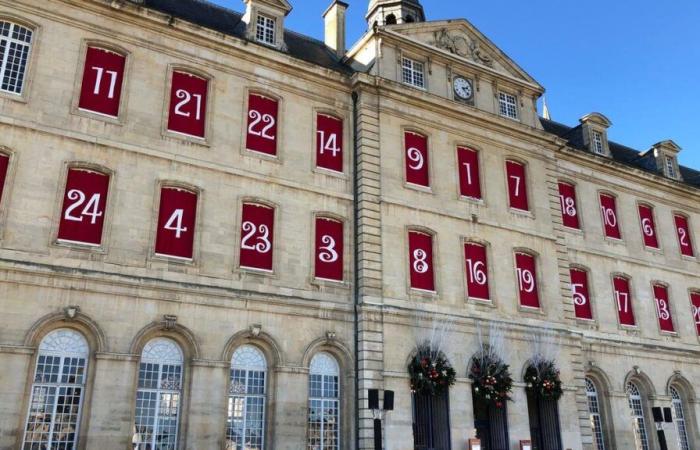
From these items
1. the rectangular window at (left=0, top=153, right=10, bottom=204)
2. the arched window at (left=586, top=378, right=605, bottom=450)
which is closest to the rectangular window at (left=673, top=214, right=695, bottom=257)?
the arched window at (left=586, top=378, right=605, bottom=450)

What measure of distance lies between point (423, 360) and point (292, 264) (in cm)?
484

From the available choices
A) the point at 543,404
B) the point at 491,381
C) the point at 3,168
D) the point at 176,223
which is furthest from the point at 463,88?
the point at 3,168

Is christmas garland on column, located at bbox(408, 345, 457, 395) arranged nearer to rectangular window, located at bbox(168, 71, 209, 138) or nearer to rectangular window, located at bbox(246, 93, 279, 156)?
rectangular window, located at bbox(246, 93, 279, 156)

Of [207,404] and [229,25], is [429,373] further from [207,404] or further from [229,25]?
[229,25]

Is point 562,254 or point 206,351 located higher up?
point 562,254

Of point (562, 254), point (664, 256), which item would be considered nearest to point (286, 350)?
point (562, 254)

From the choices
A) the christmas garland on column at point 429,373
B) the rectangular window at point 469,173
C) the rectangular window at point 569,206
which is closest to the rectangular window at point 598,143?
the rectangular window at point 569,206

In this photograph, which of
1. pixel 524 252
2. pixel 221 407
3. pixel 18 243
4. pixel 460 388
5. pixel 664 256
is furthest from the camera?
pixel 664 256

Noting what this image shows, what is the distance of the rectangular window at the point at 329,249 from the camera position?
782 inches

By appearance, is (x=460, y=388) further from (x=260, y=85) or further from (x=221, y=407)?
(x=260, y=85)

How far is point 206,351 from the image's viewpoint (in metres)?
17.3

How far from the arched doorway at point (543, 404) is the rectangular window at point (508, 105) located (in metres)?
9.52

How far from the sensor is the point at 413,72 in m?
23.7

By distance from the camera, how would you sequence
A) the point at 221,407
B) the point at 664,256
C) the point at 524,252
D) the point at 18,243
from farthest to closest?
the point at 664,256 → the point at 524,252 → the point at 221,407 → the point at 18,243
